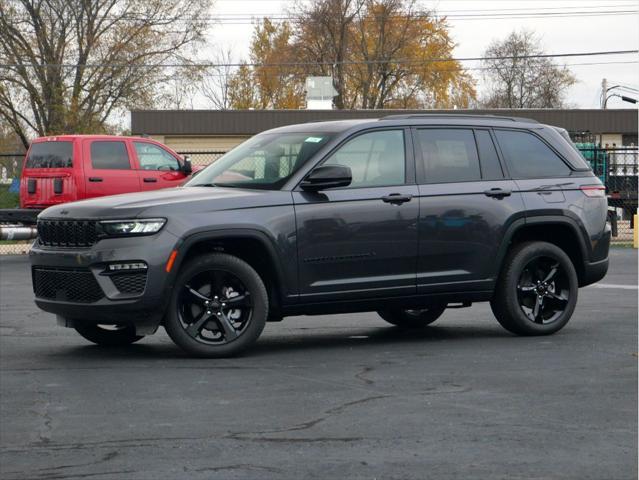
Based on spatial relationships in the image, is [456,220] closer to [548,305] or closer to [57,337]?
[548,305]

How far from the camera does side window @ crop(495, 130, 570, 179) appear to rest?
34.2 ft

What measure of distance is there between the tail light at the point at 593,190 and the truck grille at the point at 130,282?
4.05 metres

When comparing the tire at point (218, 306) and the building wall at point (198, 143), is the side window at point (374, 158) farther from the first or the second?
the building wall at point (198, 143)

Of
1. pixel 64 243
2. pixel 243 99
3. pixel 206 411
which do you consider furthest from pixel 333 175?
pixel 243 99

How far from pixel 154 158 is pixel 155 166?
0.54ft

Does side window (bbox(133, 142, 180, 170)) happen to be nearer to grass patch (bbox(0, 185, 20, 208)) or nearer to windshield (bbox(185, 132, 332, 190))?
windshield (bbox(185, 132, 332, 190))

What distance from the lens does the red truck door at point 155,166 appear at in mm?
22562

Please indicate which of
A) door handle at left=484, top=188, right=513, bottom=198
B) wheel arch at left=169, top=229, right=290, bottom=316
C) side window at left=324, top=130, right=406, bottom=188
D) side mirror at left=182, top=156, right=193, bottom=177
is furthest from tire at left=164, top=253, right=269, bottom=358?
side mirror at left=182, top=156, right=193, bottom=177

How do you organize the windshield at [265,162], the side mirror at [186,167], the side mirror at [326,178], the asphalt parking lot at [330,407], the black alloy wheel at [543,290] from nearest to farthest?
the asphalt parking lot at [330,407]
the side mirror at [326,178]
the windshield at [265,162]
the black alloy wheel at [543,290]
the side mirror at [186,167]

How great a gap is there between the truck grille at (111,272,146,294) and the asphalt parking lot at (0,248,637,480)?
1.80ft

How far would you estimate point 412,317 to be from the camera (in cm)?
1121

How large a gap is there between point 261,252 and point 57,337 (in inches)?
94.0

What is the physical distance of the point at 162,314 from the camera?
8.84 meters

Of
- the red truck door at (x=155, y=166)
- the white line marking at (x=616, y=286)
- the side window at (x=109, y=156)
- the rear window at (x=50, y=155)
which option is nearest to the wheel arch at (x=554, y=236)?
the white line marking at (x=616, y=286)
